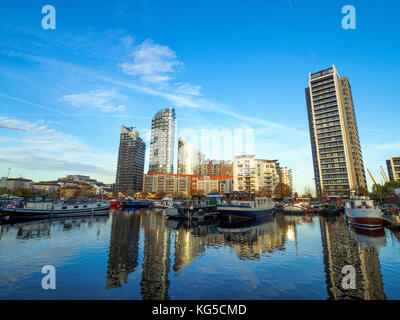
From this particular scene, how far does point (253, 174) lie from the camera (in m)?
132

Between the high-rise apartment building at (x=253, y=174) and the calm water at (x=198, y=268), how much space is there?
4273 inches

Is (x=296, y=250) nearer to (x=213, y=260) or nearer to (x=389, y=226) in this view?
(x=213, y=260)

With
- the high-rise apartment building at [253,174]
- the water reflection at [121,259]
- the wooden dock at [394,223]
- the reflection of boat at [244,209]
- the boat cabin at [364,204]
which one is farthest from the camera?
the high-rise apartment building at [253,174]

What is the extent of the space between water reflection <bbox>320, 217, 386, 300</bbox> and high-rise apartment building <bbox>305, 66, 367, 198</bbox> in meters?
84.6

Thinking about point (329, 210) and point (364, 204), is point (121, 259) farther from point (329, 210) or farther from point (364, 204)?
point (329, 210)

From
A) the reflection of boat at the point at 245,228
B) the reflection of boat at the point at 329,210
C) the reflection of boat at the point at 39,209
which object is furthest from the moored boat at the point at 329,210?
the reflection of boat at the point at 39,209

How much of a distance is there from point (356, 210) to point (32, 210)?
215 ft

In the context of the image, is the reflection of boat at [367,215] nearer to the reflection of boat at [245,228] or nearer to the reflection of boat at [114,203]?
the reflection of boat at [245,228]

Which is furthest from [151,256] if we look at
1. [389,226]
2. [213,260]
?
[389,226]

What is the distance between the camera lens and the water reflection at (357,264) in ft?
35.0

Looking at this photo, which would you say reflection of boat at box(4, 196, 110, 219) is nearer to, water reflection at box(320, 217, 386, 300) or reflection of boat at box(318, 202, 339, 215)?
water reflection at box(320, 217, 386, 300)

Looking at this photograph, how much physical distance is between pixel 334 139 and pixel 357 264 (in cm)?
10615

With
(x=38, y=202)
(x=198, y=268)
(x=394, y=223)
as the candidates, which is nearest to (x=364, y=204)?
(x=394, y=223)
